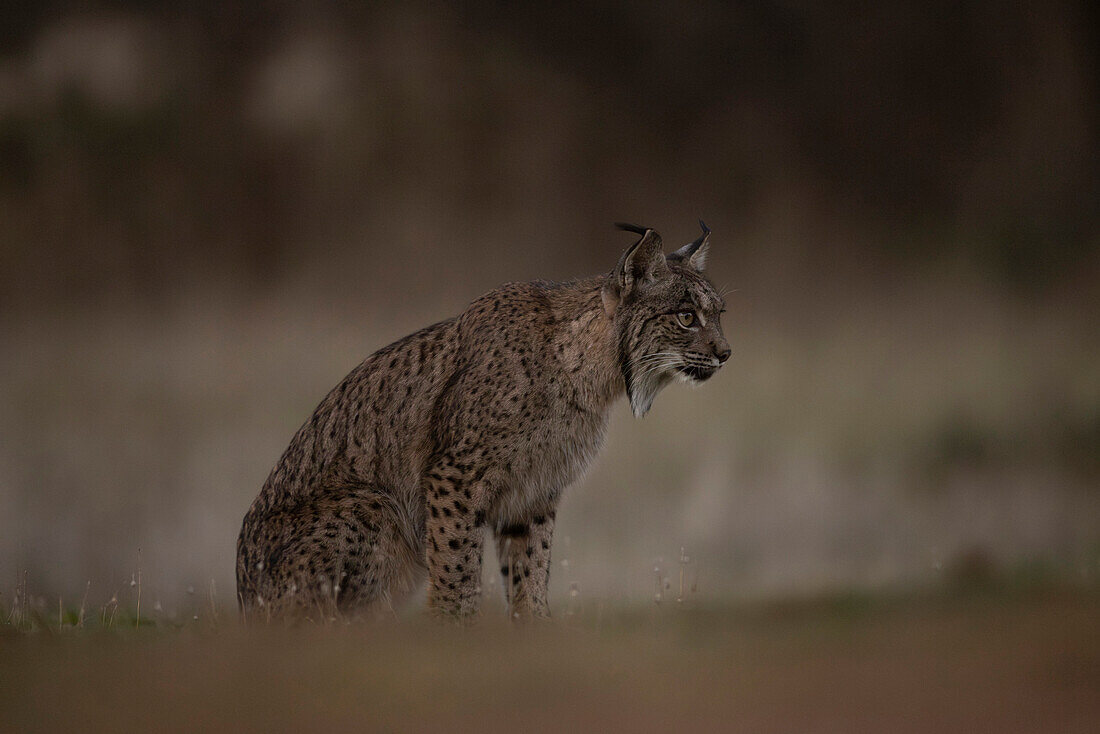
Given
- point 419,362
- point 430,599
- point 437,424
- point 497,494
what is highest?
point 419,362

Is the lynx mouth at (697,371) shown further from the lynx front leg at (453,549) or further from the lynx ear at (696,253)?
the lynx front leg at (453,549)

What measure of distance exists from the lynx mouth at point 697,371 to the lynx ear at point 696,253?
2.75 feet

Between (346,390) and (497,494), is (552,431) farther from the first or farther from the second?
(346,390)

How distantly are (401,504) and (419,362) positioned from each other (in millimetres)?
1088

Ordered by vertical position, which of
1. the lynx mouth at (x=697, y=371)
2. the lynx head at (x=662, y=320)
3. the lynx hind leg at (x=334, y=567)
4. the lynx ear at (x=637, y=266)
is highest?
the lynx ear at (x=637, y=266)

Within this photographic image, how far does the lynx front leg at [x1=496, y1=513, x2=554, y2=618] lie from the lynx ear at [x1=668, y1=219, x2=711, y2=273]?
2125 millimetres

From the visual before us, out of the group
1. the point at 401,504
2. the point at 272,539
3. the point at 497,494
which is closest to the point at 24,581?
the point at 272,539

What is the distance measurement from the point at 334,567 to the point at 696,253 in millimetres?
3450

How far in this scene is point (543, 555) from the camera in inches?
334

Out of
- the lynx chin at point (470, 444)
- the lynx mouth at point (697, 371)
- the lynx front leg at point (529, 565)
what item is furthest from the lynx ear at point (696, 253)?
the lynx front leg at point (529, 565)

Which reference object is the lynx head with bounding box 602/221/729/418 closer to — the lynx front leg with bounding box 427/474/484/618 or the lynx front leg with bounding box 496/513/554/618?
the lynx front leg with bounding box 496/513/554/618

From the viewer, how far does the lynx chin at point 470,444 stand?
779 cm

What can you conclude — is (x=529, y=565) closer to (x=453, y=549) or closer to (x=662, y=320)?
(x=453, y=549)

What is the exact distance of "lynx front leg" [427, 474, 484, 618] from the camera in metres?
7.84
